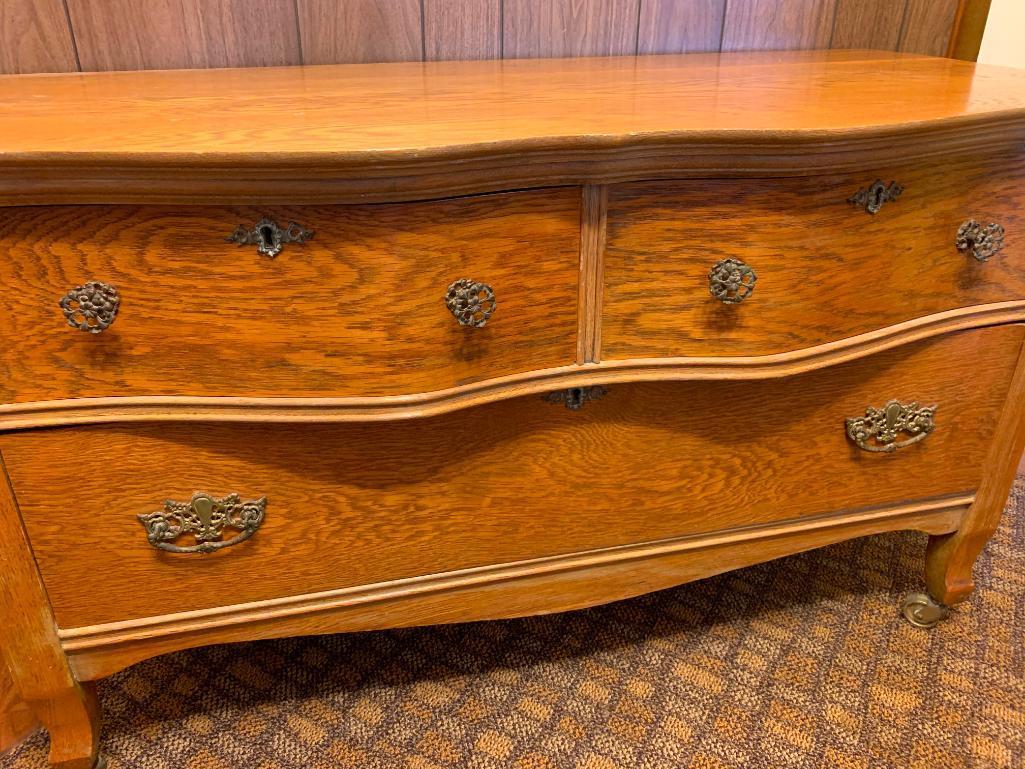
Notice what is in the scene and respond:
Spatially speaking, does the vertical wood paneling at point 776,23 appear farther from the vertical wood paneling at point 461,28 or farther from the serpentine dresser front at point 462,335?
the vertical wood paneling at point 461,28

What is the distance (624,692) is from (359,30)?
1.09m

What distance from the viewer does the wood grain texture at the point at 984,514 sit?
111cm

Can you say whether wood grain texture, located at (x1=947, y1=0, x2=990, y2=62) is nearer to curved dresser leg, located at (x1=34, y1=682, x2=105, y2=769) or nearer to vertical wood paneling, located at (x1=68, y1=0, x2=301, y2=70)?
vertical wood paneling, located at (x1=68, y1=0, x2=301, y2=70)

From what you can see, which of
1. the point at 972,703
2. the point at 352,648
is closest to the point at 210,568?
the point at 352,648

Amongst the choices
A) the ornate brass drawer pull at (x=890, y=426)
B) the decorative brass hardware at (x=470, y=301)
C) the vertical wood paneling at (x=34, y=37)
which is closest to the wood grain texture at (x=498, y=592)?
the ornate brass drawer pull at (x=890, y=426)

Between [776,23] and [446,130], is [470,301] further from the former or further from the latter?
[776,23]

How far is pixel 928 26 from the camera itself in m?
1.43

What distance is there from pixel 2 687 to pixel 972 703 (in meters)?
1.43

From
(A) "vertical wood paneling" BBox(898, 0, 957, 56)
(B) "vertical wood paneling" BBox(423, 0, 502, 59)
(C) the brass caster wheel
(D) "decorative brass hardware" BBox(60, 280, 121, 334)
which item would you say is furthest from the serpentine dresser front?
(A) "vertical wood paneling" BBox(898, 0, 957, 56)

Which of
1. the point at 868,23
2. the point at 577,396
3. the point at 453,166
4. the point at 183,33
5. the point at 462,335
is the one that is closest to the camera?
the point at 453,166

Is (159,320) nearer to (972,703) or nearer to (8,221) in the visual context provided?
(8,221)

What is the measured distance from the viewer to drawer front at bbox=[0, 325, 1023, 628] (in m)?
0.84

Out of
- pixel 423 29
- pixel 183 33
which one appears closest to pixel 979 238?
pixel 423 29

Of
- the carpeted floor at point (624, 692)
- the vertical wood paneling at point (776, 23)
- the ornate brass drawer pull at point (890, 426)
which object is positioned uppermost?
the vertical wood paneling at point (776, 23)
